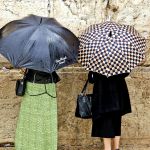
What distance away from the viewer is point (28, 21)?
5.09 meters

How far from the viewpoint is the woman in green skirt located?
521cm

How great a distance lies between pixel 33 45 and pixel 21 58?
0.19 metres

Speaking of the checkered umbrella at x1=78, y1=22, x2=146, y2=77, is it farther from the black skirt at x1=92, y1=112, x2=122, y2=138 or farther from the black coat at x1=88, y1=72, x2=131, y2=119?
the black skirt at x1=92, y1=112, x2=122, y2=138

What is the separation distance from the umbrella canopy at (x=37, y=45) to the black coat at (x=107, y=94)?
1.45 feet

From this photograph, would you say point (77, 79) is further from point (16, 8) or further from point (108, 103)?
point (16, 8)

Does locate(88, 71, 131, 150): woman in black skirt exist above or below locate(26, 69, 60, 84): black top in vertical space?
below

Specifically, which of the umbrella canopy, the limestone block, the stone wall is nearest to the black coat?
the umbrella canopy

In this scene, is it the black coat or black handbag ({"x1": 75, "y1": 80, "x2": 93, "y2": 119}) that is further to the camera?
black handbag ({"x1": 75, "y1": 80, "x2": 93, "y2": 119})

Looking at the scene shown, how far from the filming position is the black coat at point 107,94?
5.24 metres

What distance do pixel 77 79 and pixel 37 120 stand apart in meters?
0.95

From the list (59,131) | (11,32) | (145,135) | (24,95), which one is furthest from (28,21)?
(145,135)

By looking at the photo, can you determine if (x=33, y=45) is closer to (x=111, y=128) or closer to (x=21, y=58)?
(x=21, y=58)

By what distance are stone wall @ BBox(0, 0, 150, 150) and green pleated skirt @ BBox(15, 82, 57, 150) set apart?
653 millimetres

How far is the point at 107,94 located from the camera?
5.26 m
